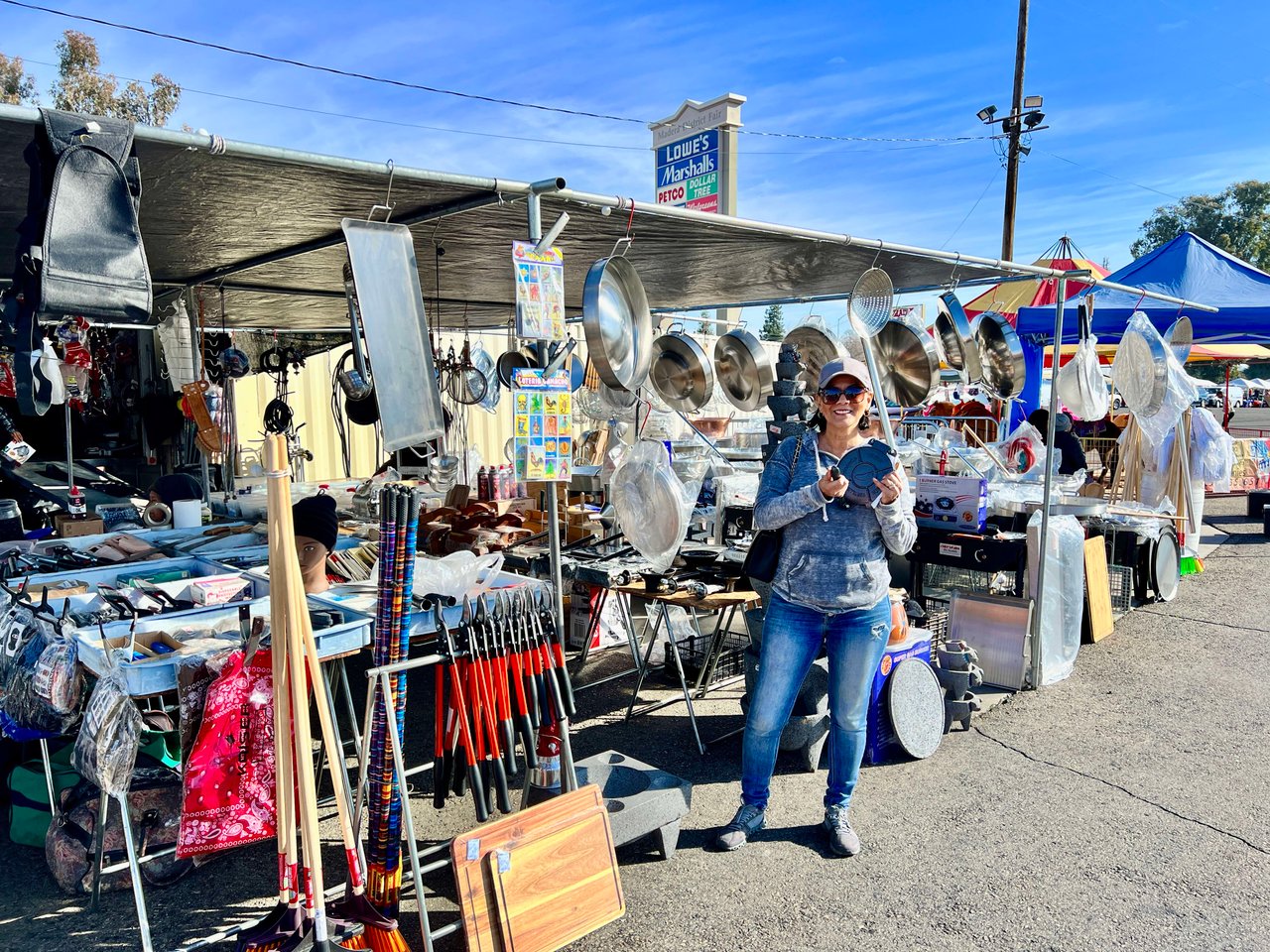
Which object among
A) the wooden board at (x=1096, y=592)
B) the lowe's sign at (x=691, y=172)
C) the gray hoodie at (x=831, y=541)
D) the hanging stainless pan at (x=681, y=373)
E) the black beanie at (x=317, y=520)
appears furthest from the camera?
the lowe's sign at (x=691, y=172)

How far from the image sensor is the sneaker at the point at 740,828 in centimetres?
313

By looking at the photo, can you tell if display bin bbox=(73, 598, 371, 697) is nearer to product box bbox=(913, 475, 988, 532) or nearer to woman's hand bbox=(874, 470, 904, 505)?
woman's hand bbox=(874, 470, 904, 505)

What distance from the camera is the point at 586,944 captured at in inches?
103

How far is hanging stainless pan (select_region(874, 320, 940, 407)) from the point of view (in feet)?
16.1

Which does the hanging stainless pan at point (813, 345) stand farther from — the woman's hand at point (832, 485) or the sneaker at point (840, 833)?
the sneaker at point (840, 833)

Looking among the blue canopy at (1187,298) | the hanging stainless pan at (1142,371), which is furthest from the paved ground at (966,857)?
the blue canopy at (1187,298)

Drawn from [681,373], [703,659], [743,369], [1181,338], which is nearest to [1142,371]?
[1181,338]

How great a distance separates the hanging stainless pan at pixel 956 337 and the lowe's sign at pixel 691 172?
406 centimetres

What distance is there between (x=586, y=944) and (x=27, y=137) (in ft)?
10.1

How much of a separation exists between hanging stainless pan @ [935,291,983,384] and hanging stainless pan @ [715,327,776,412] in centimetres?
108

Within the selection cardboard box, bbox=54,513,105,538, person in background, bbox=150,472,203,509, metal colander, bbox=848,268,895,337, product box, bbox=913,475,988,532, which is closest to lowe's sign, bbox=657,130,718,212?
metal colander, bbox=848,268,895,337

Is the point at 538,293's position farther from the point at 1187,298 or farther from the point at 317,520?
the point at 1187,298

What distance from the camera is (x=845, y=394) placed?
302 cm

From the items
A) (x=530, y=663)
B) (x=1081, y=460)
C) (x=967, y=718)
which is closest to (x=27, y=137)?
(x=530, y=663)
